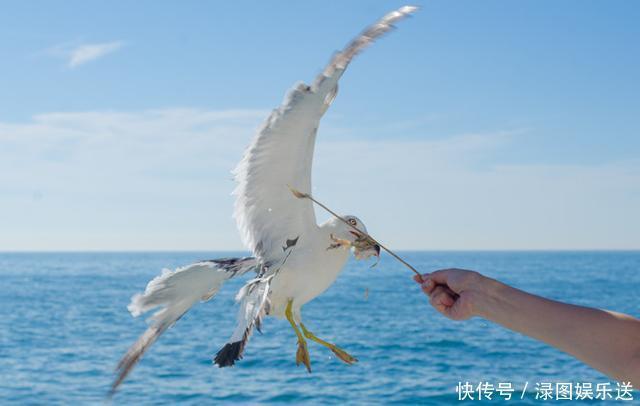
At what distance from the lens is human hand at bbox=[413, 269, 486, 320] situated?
6.77 feet

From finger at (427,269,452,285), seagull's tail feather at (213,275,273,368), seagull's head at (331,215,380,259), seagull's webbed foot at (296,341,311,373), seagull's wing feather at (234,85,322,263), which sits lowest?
seagull's webbed foot at (296,341,311,373)

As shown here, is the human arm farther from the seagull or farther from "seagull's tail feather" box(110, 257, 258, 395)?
"seagull's tail feather" box(110, 257, 258, 395)

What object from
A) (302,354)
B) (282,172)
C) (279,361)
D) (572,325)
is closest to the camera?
(572,325)

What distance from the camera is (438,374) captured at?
1780cm

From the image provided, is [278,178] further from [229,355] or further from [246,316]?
[229,355]

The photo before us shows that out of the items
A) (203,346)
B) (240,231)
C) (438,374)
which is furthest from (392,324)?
(240,231)

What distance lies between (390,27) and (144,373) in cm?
1692

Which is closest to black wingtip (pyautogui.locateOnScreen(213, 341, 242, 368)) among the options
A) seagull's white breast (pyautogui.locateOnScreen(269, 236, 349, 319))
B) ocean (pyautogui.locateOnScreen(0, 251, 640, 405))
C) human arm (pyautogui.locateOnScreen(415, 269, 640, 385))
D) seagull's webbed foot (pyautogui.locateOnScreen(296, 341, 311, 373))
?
seagull's webbed foot (pyautogui.locateOnScreen(296, 341, 311, 373))

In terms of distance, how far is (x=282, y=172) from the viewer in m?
3.60

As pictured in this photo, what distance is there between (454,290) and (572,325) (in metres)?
0.44

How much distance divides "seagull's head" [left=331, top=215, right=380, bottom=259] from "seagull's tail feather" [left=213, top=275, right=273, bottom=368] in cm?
35

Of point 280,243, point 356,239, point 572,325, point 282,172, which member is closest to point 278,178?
A: point 282,172

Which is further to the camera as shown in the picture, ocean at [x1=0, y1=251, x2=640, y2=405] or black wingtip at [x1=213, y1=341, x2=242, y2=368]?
ocean at [x1=0, y1=251, x2=640, y2=405]

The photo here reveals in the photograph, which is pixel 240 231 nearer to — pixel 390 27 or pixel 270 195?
pixel 270 195
